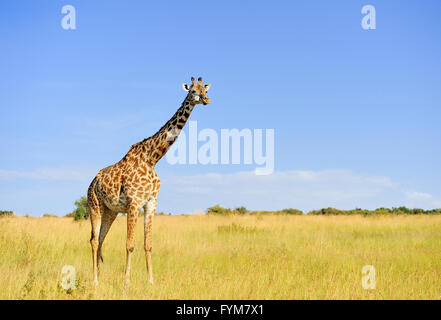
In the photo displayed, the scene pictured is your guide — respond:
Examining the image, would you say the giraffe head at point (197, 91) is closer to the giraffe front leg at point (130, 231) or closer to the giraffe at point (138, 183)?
the giraffe at point (138, 183)

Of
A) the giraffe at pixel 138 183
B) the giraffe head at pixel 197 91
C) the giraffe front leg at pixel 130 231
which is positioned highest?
the giraffe head at pixel 197 91

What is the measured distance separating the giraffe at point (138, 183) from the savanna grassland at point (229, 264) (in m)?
0.89

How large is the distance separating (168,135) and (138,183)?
116cm

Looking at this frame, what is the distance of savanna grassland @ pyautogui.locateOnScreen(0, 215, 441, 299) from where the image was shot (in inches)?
297

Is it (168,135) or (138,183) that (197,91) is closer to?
(168,135)

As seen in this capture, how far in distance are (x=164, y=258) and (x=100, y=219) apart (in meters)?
3.64

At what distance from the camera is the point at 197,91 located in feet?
26.5

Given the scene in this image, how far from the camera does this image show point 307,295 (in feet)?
24.6

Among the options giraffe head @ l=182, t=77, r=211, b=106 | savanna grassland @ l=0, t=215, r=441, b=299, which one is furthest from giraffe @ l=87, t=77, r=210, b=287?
savanna grassland @ l=0, t=215, r=441, b=299

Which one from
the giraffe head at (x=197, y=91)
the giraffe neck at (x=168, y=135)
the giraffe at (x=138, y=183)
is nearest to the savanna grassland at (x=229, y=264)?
the giraffe at (x=138, y=183)

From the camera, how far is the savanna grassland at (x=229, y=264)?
754cm

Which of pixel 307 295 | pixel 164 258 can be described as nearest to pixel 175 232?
pixel 164 258

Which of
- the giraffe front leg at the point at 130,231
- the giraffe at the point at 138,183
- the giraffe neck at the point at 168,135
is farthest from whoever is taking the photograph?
the giraffe neck at the point at 168,135

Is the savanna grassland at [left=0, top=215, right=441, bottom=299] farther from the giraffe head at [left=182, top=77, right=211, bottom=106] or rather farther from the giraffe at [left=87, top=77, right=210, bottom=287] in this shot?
the giraffe head at [left=182, top=77, right=211, bottom=106]
